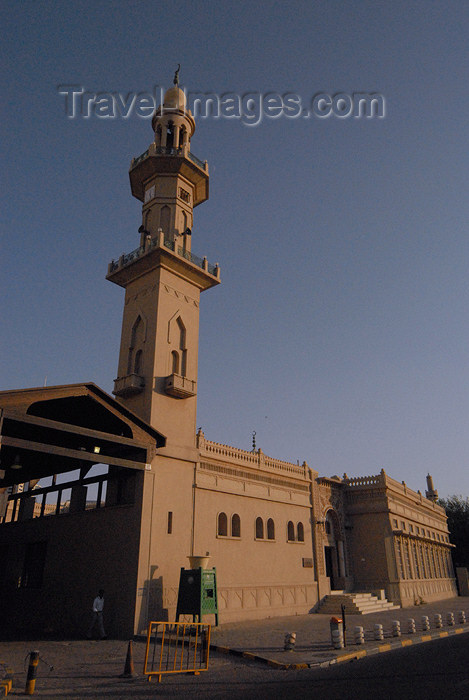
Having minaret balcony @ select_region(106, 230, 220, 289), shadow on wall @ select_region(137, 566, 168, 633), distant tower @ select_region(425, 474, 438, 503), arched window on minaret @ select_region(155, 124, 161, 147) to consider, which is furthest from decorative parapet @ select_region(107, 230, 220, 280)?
distant tower @ select_region(425, 474, 438, 503)

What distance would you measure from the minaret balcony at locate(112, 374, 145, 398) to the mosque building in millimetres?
65

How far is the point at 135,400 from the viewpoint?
2166 cm

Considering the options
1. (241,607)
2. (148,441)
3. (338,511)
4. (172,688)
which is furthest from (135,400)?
(338,511)

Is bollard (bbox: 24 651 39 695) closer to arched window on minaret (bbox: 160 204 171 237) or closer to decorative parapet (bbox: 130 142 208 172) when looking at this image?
arched window on minaret (bbox: 160 204 171 237)

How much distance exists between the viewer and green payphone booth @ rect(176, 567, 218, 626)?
17.1 metres

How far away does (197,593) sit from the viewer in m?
17.2

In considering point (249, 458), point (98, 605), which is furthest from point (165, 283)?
point (98, 605)

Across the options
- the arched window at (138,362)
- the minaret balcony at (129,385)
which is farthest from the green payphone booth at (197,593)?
the arched window at (138,362)

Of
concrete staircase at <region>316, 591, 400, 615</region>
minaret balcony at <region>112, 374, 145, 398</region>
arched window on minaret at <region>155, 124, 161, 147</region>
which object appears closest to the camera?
minaret balcony at <region>112, 374, 145, 398</region>

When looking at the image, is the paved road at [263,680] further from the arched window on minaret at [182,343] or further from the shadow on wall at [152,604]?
the arched window on minaret at [182,343]

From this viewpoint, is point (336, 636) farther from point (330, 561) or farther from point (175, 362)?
point (330, 561)

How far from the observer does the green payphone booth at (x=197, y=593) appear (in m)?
17.1

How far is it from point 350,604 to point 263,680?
1768 cm

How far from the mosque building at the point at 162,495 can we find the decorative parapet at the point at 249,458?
0.26 feet
